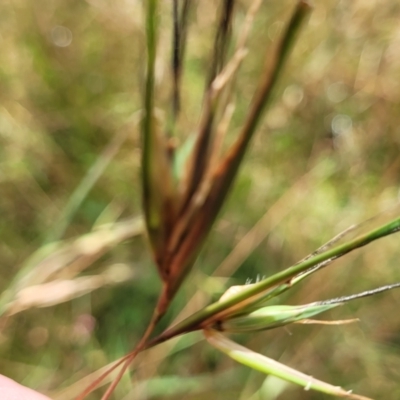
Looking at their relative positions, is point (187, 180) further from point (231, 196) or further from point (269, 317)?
point (231, 196)

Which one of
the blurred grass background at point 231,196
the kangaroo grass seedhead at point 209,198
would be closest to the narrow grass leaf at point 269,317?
the kangaroo grass seedhead at point 209,198

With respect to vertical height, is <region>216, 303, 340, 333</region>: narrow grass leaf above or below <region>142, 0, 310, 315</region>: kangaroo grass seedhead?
below

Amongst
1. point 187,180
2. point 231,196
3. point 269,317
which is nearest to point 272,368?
point 269,317

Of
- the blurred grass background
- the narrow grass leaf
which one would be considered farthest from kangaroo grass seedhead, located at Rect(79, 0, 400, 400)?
the blurred grass background

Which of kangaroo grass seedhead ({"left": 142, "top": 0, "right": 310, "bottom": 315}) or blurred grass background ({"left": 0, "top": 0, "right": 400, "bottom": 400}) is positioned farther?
blurred grass background ({"left": 0, "top": 0, "right": 400, "bottom": 400})

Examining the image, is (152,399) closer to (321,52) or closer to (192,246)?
(192,246)

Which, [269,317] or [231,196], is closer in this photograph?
[269,317]

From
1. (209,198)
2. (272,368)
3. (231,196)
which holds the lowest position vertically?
(272,368)

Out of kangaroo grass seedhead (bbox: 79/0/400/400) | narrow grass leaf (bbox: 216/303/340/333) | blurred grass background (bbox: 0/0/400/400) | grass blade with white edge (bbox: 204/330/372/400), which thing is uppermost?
blurred grass background (bbox: 0/0/400/400)

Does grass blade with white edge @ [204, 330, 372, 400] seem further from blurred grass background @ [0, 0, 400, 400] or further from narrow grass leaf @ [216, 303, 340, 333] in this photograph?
blurred grass background @ [0, 0, 400, 400]

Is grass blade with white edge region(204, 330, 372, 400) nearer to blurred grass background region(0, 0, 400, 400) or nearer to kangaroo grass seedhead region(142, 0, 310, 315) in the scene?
kangaroo grass seedhead region(142, 0, 310, 315)
